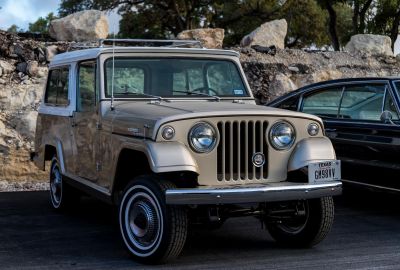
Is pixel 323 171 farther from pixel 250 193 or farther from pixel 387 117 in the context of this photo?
pixel 387 117

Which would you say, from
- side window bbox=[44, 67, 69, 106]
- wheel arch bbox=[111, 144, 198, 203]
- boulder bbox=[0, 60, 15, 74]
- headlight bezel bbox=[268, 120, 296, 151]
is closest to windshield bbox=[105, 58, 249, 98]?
wheel arch bbox=[111, 144, 198, 203]

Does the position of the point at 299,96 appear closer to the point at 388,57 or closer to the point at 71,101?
the point at 71,101

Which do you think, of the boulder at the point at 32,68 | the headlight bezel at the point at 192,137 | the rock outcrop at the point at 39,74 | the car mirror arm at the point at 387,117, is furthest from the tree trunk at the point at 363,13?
the headlight bezel at the point at 192,137

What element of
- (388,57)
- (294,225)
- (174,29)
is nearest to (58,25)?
(388,57)

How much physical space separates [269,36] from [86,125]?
10.1m

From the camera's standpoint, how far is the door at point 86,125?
6.56 m

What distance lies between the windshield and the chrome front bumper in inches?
61.6

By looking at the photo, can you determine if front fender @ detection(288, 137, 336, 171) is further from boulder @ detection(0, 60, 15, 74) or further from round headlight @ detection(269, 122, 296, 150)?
boulder @ detection(0, 60, 15, 74)

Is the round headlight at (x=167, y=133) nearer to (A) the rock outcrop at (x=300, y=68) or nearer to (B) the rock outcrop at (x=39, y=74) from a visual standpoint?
(B) the rock outcrop at (x=39, y=74)

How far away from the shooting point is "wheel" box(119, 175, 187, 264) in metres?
5.23

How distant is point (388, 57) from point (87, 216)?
33.4ft

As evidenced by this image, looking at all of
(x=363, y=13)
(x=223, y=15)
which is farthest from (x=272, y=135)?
(x=223, y=15)

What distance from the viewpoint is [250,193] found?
5262mm

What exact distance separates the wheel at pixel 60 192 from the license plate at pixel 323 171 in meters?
3.21
